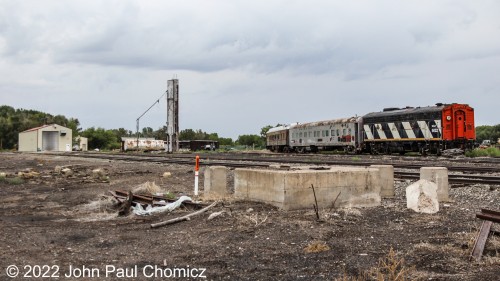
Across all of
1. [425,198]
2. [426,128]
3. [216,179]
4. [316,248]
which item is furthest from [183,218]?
[426,128]

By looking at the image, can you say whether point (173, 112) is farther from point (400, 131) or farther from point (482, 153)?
point (482, 153)

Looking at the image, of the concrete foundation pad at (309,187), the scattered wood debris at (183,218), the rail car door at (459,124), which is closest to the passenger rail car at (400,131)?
the rail car door at (459,124)

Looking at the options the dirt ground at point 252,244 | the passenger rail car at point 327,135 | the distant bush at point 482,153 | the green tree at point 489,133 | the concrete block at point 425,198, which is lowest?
the dirt ground at point 252,244

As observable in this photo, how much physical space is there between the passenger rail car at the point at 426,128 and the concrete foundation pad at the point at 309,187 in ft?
73.5

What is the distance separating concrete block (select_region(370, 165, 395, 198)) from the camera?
11.3 m

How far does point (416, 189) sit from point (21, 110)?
151868 mm

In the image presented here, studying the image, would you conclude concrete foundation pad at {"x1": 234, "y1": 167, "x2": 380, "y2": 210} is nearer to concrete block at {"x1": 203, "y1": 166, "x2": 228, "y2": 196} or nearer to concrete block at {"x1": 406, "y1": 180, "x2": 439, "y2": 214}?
concrete block at {"x1": 406, "y1": 180, "x2": 439, "y2": 214}

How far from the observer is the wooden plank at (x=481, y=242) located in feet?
19.2

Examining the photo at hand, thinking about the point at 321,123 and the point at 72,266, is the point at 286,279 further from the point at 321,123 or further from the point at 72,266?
the point at 321,123

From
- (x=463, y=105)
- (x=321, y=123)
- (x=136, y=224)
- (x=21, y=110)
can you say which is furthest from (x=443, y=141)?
(x=21, y=110)

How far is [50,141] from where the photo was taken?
258 ft

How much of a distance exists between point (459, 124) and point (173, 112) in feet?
107

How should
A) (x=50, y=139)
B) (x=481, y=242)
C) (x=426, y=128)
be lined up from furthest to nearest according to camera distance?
(x=50, y=139) → (x=426, y=128) → (x=481, y=242)

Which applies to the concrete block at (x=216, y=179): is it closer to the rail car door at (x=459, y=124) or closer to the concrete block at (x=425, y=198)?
the concrete block at (x=425, y=198)
